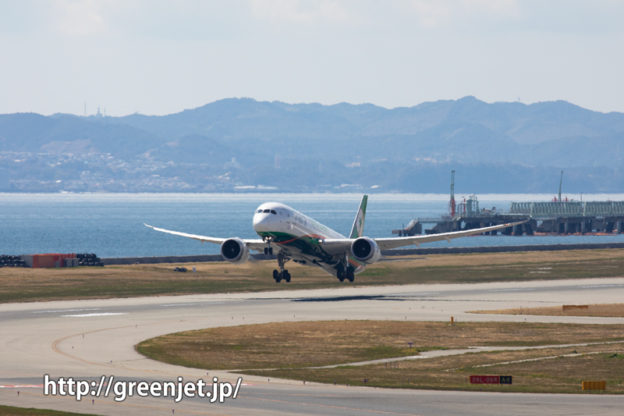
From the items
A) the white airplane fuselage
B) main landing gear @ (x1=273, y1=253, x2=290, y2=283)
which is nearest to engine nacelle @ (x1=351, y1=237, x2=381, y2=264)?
the white airplane fuselage

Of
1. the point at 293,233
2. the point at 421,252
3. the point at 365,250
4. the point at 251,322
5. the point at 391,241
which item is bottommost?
the point at 251,322

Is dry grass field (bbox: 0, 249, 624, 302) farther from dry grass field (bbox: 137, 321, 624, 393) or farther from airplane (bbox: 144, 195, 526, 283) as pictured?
dry grass field (bbox: 137, 321, 624, 393)

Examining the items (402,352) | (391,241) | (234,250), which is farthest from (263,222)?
(402,352)

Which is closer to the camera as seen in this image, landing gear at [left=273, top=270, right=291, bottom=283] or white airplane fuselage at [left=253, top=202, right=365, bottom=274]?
white airplane fuselage at [left=253, top=202, right=365, bottom=274]

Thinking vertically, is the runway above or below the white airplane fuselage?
below

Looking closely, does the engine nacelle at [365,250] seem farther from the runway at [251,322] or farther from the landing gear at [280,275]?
the landing gear at [280,275]

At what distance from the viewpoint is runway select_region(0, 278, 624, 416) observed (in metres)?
38.1

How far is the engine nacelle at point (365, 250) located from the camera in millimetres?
89062

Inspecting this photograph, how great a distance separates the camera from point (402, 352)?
5706 centimetres

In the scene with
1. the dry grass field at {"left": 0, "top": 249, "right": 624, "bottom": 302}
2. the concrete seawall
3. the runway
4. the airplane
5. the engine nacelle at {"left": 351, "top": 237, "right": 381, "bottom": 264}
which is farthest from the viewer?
the concrete seawall

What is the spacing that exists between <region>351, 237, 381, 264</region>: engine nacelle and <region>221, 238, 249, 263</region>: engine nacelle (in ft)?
28.3

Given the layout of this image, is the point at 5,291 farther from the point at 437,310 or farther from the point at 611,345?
the point at 611,345

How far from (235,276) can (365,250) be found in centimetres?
2627

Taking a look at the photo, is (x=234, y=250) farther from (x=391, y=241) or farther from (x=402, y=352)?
(x=402, y=352)
